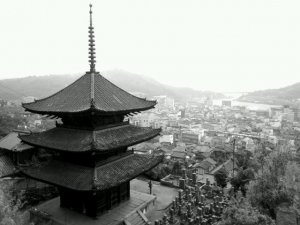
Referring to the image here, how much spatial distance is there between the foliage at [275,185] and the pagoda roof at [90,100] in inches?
458

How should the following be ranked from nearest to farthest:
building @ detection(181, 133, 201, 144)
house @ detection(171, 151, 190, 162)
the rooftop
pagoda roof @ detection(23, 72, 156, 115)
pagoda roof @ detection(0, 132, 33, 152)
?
pagoda roof @ detection(23, 72, 156, 115), the rooftop, pagoda roof @ detection(0, 132, 33, 152), house @ detection(171, 151, 190, 162), building @ detection(181, 133, 201, 144)

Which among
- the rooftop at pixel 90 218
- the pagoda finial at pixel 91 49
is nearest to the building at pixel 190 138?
the rooftop at pixel 90 218

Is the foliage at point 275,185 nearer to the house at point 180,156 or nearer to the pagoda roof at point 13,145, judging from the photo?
the pagoda roof at point 13,145

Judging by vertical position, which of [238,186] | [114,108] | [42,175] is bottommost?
[238,186]

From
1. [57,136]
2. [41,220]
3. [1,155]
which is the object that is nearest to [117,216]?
[41,220]

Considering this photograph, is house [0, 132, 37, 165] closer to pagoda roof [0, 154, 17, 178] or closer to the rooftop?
pagoda roof [0, 154, 17, 178]

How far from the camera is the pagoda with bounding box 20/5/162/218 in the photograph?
15.0m

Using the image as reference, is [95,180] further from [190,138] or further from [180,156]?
[190,138]

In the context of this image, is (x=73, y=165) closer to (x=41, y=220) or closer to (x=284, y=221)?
(x=41, y=220)

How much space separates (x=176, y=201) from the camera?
81.0ft

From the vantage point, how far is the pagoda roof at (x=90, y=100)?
15634 mm

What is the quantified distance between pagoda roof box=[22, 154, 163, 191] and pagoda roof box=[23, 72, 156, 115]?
11.9ft

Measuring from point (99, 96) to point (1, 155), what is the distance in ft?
55.7

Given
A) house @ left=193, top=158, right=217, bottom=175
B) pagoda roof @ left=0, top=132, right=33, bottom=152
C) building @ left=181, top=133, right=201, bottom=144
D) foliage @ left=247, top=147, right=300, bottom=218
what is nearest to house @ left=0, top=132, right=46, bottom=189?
pagoda roof @ left=0, top=132, right=33, bottom=152
